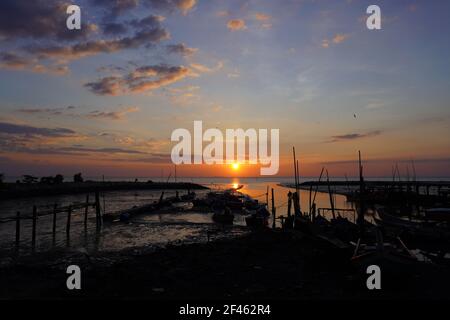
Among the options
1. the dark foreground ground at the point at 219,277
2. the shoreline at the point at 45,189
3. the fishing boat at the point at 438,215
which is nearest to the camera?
the dark foreground ground at the point at 219,277

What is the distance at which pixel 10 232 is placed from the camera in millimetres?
30109

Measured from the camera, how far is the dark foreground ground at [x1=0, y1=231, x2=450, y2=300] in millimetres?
12805

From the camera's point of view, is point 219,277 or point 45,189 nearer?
point 219,277

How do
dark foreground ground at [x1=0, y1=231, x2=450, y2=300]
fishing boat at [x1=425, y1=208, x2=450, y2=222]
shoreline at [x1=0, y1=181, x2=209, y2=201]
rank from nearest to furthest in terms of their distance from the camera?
dark foreground ground at [x1=0, y1=231, x2=450, y2=300] → fishing boat at [x1=425, y1=208, x2=450, y2=222] → shoreline at [x1=0, y1=181, x2=209, y2=201]

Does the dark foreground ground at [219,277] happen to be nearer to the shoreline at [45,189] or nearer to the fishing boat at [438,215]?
the fishing boat at [438,215]

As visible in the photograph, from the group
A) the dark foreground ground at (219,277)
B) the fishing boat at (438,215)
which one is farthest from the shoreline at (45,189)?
the fishing boat at (438,215)

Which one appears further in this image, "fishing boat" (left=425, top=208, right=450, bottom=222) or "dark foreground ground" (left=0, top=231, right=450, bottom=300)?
"fishing boat" (left=425, top=208, right=450, bottom=222)

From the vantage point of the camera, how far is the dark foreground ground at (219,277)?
12.8 meters

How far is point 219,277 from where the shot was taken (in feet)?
49.2

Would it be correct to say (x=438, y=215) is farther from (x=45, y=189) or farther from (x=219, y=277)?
(x=45, y=189)

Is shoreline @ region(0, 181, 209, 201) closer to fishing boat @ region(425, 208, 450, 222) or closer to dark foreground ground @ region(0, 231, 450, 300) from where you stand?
dark foreground ground @ region(0, 231, 450, 300)

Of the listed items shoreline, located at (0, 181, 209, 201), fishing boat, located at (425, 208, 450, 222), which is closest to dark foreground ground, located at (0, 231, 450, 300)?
fishing boat, located at (425, 208, 450, 222)

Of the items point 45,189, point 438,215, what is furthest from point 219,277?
point 45,189
